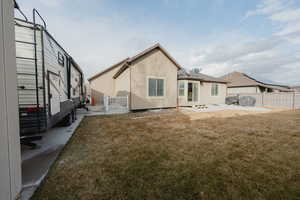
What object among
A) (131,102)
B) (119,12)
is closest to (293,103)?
(131,102)

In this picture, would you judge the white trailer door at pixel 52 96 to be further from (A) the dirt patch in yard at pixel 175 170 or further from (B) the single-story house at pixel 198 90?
(B) the single-story house at pixel 198 90

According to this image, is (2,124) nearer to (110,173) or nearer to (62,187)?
(62,187)

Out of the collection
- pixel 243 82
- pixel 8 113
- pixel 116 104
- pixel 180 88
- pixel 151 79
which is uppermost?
pixel 243 82

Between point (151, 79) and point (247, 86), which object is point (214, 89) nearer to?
point (151, 79)

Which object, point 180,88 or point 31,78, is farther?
point 180,88

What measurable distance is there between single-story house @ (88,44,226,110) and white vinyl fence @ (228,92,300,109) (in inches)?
248

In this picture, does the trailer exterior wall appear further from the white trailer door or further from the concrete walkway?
the white trailer door

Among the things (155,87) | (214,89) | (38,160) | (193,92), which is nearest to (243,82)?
(214,89)

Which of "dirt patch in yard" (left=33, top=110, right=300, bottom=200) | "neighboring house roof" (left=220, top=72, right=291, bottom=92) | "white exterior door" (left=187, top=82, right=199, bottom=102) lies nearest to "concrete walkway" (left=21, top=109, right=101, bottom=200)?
"dirt patch in yard" (left=33, top=110, right=300, bottom=200)

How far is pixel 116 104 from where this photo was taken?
30.5ft

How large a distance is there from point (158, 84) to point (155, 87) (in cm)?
40

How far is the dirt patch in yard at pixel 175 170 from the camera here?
5.71 ft

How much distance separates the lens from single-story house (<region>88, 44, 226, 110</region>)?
29.2ft

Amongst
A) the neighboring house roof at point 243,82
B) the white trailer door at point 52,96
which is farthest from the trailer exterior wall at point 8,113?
the neighboring house roof at point 243,82
